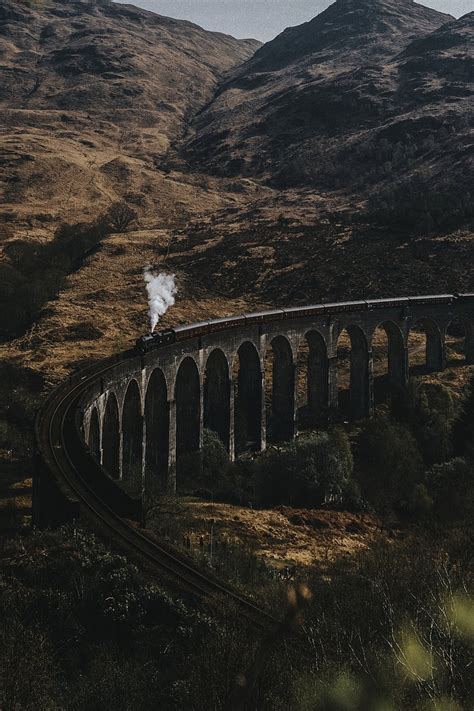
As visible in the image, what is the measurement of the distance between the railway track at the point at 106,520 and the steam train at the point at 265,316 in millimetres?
6931

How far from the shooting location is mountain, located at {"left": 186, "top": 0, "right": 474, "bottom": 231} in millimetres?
121375

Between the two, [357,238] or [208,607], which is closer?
Answer: [208,607]

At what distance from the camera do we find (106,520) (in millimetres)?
20531

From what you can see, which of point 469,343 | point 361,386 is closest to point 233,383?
point 361,386

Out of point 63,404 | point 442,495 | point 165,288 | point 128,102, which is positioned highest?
point 128,102

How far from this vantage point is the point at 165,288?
83.6 metres

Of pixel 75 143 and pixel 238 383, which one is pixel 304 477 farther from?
pixel 75 143

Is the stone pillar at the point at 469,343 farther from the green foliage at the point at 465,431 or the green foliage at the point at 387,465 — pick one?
the green foliage at the point at 387,465

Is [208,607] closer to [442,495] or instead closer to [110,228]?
[442,495]

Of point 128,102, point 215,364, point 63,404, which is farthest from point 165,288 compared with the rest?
point 128,102

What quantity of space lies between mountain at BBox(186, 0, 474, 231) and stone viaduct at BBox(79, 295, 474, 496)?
142 ft

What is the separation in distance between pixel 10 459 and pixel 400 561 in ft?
84.5

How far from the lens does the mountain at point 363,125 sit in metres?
121

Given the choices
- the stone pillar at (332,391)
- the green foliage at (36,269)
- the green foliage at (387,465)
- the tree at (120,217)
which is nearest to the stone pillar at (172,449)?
the green foliage at (387,465)
